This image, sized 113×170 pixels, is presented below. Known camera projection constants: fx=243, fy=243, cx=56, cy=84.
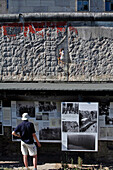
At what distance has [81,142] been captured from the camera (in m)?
6.58

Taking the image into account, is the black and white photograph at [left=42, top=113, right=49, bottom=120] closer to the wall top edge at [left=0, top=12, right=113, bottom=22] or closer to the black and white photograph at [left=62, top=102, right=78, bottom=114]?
the black and white photograph at [left=62, top=102, right=78, bottom=114]

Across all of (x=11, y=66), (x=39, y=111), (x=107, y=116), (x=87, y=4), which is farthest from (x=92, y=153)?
(x=87, y=4)

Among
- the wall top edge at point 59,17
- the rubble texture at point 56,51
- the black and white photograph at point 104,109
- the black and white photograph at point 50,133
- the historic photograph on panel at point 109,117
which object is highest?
the wall top edge at point 59,17

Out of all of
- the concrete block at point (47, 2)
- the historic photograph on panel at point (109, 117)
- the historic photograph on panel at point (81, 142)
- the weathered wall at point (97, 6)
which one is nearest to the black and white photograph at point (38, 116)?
the historic photograph on panel at point (81, 142)

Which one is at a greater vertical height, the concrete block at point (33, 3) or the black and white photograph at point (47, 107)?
the concrete block at point (33, 3)

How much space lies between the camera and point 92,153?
6.88 meters

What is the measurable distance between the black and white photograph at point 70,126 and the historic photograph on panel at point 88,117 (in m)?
0.13

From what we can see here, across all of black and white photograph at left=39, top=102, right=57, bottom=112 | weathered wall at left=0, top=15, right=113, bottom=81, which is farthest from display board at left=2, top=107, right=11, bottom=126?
weathered wall at left=0, top=15, right=113, bottom=81

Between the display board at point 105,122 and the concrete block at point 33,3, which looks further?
the concrete block at point 33,3

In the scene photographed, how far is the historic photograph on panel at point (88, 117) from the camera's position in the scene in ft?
21.2

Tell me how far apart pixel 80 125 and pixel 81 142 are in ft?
1.56

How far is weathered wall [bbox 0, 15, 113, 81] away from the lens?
7.30m

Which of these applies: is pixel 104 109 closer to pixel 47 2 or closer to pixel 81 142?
pixel 81 142

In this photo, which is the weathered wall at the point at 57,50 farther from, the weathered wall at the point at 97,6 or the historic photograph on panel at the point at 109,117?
the weathered wall at the point at 97,6
